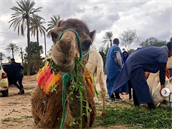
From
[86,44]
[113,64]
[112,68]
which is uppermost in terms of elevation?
[86,44]

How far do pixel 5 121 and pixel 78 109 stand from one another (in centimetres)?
314

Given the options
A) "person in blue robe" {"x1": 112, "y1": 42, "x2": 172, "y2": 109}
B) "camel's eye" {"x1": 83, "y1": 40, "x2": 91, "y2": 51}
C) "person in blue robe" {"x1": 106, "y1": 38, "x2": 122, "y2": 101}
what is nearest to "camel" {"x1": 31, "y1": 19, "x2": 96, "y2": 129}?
"camel's eye" {"x1": 83, "y1": 40, "x2": 91, "y2": 51}

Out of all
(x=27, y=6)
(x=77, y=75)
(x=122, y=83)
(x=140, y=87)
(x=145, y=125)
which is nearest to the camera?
(x=77, y=75)

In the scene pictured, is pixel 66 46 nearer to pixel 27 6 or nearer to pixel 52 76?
pixel 52 76

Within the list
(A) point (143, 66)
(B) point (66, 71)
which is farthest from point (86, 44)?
(A) point (143, 66)

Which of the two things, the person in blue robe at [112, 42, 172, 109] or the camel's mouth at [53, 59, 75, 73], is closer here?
the camel's mouth at [53, 59, 75, 73]

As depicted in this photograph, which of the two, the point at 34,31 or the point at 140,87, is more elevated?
the point at 34,31

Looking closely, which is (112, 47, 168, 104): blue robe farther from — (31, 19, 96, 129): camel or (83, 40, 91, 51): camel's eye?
(83, 40, 91, 51): camel's eye

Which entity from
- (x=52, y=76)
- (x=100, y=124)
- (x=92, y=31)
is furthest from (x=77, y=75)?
(x=100, y=124)

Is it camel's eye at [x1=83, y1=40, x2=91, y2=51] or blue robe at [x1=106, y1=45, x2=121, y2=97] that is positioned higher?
camel's eye at [x1=83, y1=40, x2=91, y2=51]

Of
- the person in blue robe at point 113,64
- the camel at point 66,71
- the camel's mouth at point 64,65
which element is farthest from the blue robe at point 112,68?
the camel's mouth at point 64,65

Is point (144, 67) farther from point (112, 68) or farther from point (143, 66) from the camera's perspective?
point (112, 68)

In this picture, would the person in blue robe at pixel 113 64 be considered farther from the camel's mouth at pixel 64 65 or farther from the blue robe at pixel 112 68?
the camel's mouth at pixel 64 65

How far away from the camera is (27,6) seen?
29297mm
